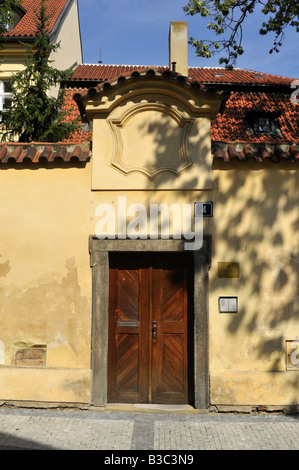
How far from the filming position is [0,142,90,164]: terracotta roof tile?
592 centimetres

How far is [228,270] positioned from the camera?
5.90 m

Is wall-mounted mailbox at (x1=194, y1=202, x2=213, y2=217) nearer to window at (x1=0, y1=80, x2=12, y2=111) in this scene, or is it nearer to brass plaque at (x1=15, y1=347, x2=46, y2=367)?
brass plaque at (x1=15, y1=347, x2=46, y2=367)

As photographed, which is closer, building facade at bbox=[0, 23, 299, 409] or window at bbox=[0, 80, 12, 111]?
building facade at bbox=[0, 23, 299, 409]

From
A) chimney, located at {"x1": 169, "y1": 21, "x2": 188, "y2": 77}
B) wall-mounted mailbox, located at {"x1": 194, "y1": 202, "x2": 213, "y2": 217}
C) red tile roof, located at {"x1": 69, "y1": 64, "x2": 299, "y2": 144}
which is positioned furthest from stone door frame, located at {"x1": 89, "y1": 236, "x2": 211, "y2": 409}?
chimney, located at {"x1": 169, "y1": 21, "x2": 188, "y2": 77}

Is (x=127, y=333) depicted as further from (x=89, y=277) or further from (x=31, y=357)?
(x=31, y=357)

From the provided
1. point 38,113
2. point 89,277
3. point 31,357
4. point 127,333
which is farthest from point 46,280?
point 38,113

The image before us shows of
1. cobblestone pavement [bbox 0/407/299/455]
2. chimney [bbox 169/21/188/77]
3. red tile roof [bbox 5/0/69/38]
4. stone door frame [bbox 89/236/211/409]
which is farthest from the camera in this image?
→ red tile roof [bbox 5/0/69/38]

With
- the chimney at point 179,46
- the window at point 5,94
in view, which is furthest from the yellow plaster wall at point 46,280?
the window at point 5,94

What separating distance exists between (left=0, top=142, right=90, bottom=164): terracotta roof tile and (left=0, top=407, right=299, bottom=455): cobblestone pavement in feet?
11.6

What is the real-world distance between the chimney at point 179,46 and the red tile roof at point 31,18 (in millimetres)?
4185

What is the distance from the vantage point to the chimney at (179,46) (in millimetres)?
13664

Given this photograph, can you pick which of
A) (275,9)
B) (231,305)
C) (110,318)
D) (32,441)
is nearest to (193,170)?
(231,305)

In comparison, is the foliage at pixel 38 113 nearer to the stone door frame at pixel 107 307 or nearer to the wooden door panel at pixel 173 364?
the stone door frame at pixel 107 307

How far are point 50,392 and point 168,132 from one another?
411cm
